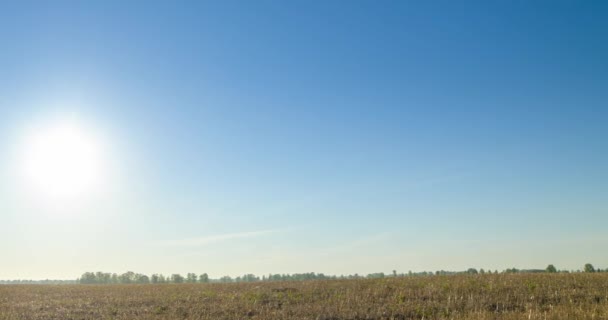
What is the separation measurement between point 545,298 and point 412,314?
672 cm

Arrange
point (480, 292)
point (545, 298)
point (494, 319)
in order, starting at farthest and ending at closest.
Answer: point (480, 292), point (545, 298), point (494, 319)

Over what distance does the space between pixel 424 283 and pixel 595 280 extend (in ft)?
29.7

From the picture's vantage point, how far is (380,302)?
2567 cm

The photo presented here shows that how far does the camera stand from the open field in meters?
22.2

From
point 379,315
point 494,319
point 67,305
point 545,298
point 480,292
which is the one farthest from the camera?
point 67,305

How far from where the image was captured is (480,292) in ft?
86.8

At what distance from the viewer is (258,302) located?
2812cm

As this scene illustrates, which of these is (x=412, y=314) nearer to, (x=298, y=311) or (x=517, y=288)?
(x=298, y=311)

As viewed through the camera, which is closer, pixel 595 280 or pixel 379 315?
pixel 379 315

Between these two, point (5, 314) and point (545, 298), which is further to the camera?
point (5, 314)

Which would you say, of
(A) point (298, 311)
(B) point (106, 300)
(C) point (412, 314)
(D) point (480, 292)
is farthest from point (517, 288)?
(B) point (106, 300)

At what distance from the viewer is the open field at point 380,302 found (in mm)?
22234

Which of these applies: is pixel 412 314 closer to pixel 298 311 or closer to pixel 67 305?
pixel 298 311

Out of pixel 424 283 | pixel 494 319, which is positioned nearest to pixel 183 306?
pixel 424 283
